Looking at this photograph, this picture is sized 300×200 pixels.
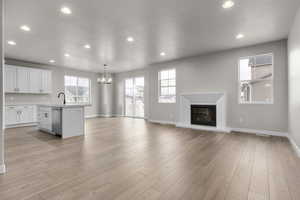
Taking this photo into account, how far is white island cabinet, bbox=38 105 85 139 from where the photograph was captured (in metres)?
4.10

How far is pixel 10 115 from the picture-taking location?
5.59 meters

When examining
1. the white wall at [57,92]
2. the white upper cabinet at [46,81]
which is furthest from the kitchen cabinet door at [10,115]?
the white upper cabinet at [46,81]

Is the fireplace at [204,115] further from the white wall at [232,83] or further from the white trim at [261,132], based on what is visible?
the white trim at [261,132]

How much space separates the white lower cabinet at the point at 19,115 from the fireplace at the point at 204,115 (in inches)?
277

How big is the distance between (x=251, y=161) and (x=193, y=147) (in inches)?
43.8

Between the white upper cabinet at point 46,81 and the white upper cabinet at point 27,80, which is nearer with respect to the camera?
the white upper cabinet at point 27,80

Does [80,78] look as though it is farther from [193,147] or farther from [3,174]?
[193,147]

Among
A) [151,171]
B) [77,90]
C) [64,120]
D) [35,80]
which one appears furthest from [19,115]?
[151,171]

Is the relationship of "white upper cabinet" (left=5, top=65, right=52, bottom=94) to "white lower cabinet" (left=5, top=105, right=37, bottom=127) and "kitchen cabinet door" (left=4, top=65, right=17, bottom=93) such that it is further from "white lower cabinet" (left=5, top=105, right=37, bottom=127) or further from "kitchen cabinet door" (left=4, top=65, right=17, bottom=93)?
"white lower cabinet" (left=5, top=105, right=37, bottom=127)

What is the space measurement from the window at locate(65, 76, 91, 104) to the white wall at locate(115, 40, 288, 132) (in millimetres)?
4823

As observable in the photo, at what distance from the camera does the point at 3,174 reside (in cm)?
209

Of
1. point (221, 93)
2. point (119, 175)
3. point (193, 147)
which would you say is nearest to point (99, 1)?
point (119, 175)

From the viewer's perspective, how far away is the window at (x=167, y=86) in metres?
6.52

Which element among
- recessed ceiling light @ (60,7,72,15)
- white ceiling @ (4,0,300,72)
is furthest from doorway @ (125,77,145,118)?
recessed ceiling light @ (60,7,72,15)
